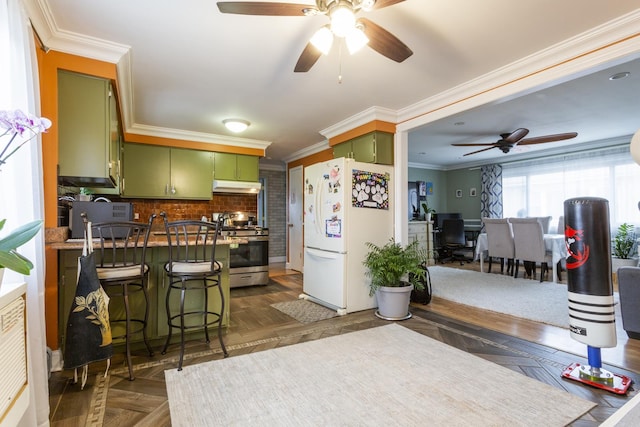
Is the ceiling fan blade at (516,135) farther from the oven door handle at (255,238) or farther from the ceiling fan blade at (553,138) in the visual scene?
the oven door handle at (255,238)

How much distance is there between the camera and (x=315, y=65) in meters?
2.70

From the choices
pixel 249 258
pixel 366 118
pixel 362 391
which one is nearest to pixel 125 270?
pixel 362 391

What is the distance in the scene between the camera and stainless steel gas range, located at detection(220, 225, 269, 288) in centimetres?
476

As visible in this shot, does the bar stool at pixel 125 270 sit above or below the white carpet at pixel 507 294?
above

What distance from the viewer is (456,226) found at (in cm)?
693

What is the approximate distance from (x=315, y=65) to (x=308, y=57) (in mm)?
664

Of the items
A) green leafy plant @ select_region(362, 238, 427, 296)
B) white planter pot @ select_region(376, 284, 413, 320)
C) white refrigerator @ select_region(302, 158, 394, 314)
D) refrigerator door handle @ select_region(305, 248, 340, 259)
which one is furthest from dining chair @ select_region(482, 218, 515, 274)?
refrigerator door handle @ select_region(305, 248, 340, 259)

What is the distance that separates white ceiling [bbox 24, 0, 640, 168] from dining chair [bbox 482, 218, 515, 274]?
5.52 feet

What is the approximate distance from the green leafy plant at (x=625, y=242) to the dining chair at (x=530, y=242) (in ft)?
4.32

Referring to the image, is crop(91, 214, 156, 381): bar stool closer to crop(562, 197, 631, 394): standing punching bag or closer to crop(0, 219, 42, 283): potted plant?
crop(0, 219, 42, 283): potted plant

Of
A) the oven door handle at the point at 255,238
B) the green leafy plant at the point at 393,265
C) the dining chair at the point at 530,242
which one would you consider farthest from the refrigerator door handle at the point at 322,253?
the dining chair at the point at 530,242

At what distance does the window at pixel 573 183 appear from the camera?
5438 millimetres

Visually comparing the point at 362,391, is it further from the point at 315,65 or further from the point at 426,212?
the point at 426,212

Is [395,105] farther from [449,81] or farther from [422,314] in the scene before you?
[422,314]
